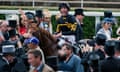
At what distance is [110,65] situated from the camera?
30.4 ft

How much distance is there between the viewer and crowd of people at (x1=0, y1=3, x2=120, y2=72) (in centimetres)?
902

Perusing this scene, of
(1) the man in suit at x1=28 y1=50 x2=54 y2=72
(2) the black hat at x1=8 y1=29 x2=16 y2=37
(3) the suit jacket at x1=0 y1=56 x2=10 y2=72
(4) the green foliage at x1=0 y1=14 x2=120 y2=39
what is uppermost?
(1) the man in suit at x1=28 y1=50 x2=54 y2=72

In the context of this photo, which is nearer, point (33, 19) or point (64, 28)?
point (33, 19)

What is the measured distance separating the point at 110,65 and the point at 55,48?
170 cm

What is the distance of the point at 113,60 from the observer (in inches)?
367

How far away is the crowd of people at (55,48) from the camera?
29.6 feet

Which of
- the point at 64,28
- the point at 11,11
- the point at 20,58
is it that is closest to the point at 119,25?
the point at 11,11

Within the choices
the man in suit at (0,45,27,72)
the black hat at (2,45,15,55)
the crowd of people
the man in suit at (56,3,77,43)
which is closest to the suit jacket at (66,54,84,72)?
the crowd of people

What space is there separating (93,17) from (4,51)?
22.3 feet

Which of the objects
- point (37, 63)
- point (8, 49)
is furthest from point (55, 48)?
point (37, 63)

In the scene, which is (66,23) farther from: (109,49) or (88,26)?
(88,26)

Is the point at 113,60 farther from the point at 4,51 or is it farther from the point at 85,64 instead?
the point at 4,51

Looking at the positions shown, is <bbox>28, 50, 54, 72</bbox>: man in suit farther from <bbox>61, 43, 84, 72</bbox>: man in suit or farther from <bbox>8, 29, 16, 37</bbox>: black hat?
<bbox>8, 29, 16, 37</bbox>: black hat

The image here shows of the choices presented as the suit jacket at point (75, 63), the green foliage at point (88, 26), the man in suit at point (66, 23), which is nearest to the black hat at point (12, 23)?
the man in suit at point (66, 23)
